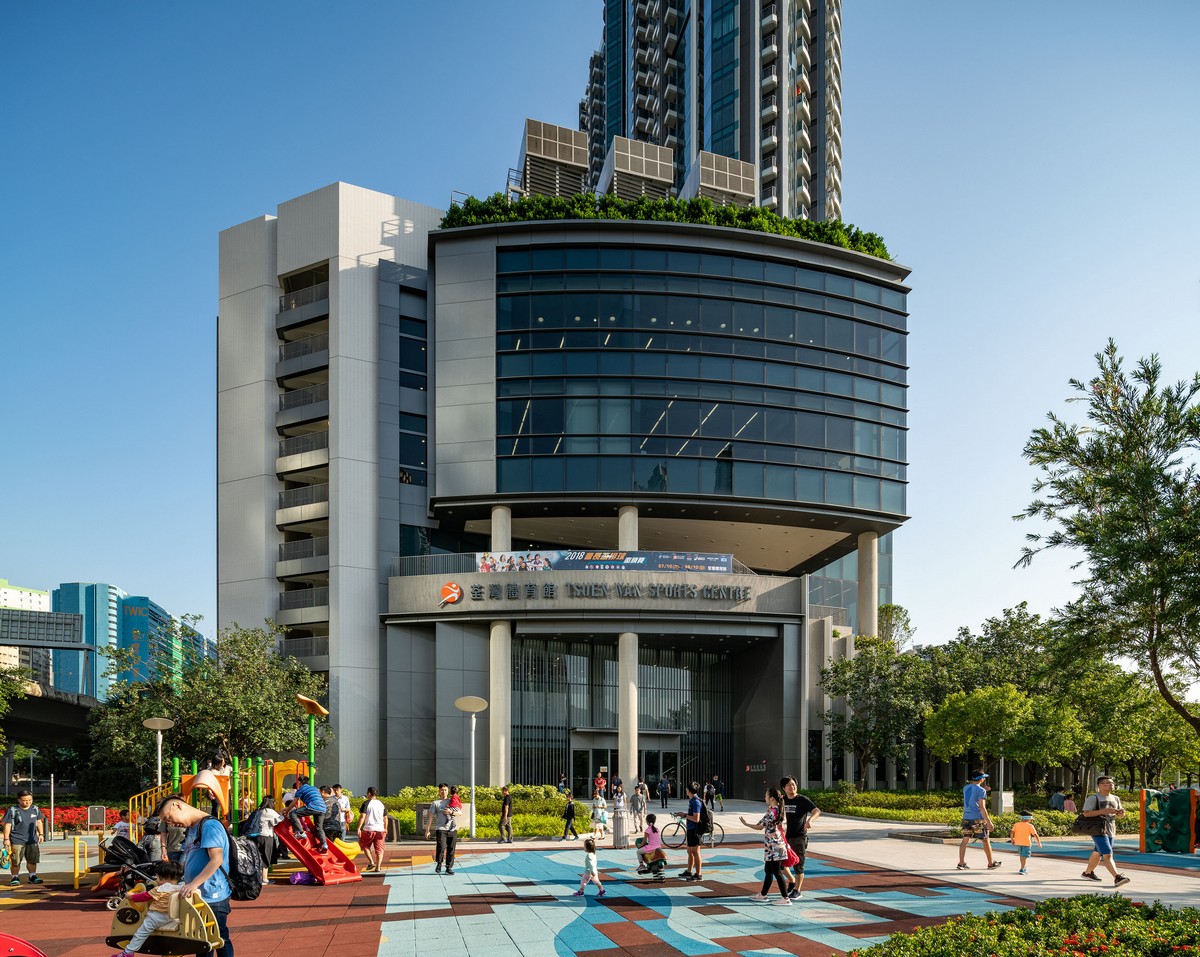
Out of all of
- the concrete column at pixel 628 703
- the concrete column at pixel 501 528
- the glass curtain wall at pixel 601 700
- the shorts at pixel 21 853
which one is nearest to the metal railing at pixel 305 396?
the concrete column at pixel 501 528

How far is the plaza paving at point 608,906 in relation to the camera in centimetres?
1301

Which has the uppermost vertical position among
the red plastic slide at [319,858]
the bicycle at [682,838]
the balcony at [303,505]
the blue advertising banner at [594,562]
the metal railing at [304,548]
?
the balcony at [303,505]

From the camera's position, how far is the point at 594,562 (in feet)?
147

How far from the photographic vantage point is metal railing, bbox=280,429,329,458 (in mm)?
48875

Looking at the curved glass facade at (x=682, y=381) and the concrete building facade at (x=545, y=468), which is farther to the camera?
the curved glass facade at (x=682, y=381)

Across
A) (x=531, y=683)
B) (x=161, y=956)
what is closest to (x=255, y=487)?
(x=531, y=683)

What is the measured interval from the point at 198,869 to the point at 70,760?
342ft

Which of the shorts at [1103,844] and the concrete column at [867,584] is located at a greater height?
the concrete column at [867,584]

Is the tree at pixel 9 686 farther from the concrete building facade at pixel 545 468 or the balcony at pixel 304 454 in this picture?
the balcony at pixel 304 454

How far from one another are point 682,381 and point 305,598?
2108 centimetres

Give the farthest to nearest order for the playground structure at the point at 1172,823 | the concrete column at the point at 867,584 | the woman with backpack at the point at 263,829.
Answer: the concrete column at the point at 867,584 → the playground structure at the point at 1172,823 → the woman with backpack at the point at 263,829

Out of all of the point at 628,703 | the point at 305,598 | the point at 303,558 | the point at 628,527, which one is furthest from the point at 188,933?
the point at 303,558

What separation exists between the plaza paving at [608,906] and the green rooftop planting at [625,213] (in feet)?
110

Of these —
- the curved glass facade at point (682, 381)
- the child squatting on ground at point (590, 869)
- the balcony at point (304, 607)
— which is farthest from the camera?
the balcony at point (304, 607)
